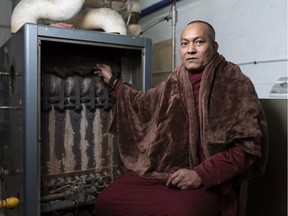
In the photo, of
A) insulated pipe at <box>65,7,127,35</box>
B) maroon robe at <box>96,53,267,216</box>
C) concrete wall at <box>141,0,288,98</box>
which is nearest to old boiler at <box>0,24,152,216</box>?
insulated pipe at <box>65,7,127,35</box>

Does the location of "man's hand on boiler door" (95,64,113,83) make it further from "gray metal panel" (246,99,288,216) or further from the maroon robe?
"gray metal panel" (246,99,288,216)

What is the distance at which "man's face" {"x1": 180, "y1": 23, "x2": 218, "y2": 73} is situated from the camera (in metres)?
1.27

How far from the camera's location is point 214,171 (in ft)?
3.53

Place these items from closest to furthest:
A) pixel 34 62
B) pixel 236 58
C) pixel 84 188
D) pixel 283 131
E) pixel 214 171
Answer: pixel 214 171 → pixel 34 62 → pixel 283 131 → pixel 84 188 → pixel 236 58

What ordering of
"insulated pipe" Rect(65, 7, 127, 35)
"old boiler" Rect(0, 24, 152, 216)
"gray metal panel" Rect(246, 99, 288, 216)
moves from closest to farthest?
"old boiler" Rect(0, 24, 152, 216)
"gray metal panel" Rect(246, 99, 288, 216)
"insulated pipe" Rect(65, 7, 127, 35)

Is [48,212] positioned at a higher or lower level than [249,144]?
lower

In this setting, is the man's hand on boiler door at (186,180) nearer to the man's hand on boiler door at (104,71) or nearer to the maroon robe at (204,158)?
the maroon robe at (204,158)

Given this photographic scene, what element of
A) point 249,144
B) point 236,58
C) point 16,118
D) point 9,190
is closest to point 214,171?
point 249,144

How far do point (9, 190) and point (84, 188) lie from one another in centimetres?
40

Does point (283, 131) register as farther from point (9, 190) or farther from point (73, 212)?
point (9, 190)

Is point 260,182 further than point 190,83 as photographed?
Yes

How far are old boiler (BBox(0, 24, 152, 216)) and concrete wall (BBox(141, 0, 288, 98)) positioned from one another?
480 mm

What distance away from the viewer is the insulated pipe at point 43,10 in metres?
1.34

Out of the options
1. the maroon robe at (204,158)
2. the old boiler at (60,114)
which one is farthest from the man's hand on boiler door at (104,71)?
the maroon robe at (204,158)
